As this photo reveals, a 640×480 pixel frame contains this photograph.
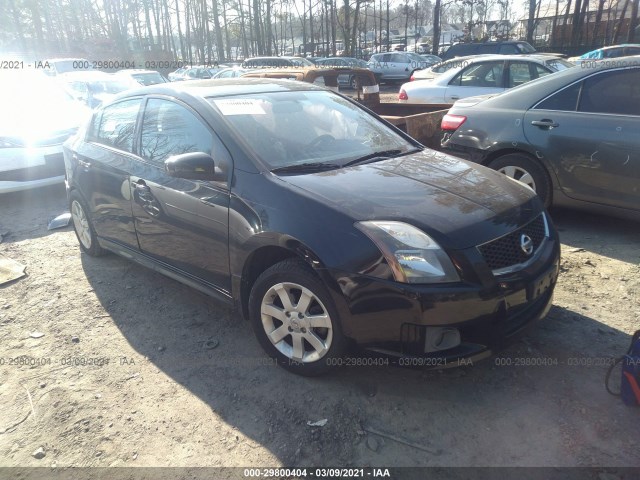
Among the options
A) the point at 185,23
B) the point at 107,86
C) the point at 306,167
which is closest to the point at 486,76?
the point at 306,167

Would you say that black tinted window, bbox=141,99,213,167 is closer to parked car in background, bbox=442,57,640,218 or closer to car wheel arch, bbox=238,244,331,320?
car wheel arch, bbox=238,244,331,320

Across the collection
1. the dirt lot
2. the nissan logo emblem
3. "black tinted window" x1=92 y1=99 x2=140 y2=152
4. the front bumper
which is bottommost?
the dirt lot

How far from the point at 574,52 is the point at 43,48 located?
41.7 m

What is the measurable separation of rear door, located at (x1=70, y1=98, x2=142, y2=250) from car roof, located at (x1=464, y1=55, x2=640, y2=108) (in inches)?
140

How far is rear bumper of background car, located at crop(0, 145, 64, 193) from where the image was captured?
6535mm

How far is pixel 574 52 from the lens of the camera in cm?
2544

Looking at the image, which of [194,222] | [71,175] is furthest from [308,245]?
[71,175]

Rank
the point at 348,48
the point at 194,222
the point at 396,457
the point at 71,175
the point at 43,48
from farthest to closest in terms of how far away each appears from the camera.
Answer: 1. the point at 43,48
2. the point at 348,48
3. the point at 71,175
4. the point at 194,222
5. the point at 396,457

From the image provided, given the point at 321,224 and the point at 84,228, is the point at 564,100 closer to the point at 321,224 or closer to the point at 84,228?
the point at 321,224

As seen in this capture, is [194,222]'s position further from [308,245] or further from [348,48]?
[348,48]

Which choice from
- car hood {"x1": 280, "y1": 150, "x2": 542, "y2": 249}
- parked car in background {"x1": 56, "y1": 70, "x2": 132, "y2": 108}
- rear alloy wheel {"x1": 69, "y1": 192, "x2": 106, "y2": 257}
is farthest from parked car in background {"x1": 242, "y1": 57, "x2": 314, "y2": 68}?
car hood {"x1": 280, "y1": 150, "x2": 542, "y2": 249}

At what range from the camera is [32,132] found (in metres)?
6.94

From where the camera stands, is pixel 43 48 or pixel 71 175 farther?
pixel 43 48

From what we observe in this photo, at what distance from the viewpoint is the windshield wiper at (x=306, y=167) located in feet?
9.82
